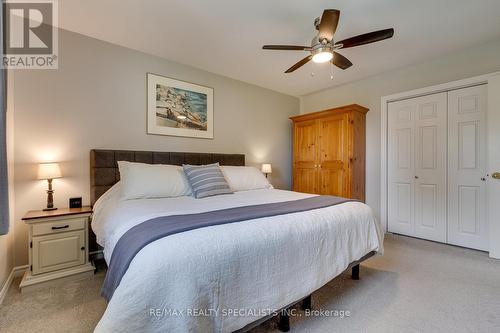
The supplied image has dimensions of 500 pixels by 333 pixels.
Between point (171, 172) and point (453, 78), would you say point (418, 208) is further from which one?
point (171, 172)

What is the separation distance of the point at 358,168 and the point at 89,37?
403cm

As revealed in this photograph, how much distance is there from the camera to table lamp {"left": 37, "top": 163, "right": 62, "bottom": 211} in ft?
7.11

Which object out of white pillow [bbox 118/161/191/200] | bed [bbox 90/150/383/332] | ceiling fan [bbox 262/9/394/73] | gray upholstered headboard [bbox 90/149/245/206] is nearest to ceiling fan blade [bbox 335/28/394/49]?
ceiling fan [bbox 262/9/394/73]

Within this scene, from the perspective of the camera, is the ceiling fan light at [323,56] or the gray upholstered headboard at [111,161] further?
the gray upholstered headboard at [111,161]

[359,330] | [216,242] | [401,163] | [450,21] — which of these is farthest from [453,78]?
[216,242]

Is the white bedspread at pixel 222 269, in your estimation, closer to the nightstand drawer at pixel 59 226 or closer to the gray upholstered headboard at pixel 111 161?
the nightstand drawer at pixel 59 226

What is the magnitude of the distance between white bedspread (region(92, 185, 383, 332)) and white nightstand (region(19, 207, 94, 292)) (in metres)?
0.55

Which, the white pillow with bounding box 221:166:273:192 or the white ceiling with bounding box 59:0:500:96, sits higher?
the white ceiling with bounding box 59:0:500:96

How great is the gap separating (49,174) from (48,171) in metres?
0.03

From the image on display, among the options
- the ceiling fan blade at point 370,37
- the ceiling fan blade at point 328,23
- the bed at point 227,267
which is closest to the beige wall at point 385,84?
the ceiling fan blade at point 370,37

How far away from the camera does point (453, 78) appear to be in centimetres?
300

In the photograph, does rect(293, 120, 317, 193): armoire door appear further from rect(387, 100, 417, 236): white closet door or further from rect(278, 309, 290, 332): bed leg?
rect(278, 309, 290, 332): bed leg

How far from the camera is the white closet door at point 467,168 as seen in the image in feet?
9.29

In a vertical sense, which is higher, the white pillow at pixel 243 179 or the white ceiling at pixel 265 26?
the white ceiling at pixel 265 26
